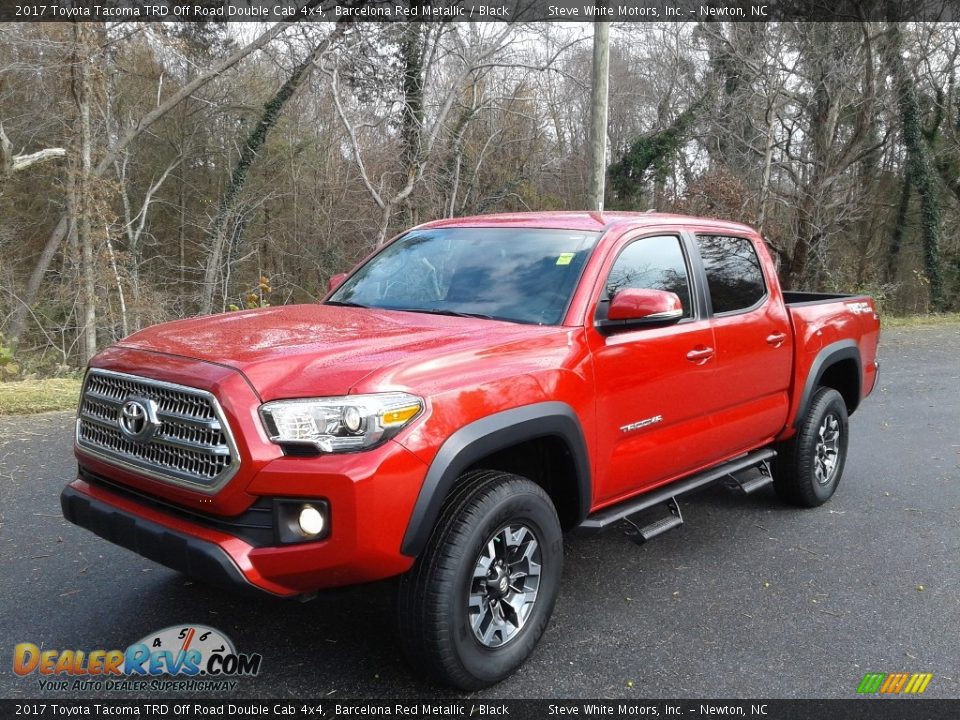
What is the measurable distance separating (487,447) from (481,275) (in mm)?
1241

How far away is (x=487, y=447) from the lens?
297 cm

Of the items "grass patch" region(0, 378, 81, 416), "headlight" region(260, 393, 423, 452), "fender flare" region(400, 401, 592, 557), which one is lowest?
"grass patch" region(0, 378, 81, 416)

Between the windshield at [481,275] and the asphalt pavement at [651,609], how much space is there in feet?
4.71

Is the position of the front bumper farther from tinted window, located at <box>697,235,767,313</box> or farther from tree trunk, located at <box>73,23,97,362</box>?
tree trunk, located at <box>73,23,97,362</box>

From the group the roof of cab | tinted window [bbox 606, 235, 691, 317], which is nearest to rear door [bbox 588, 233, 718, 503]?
tinted window [bbox 606, 235, 691, 317]

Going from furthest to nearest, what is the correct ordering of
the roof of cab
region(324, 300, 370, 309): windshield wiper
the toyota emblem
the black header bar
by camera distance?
1. the black header bar
2. region(324, 300, 370, 309): windshield wiper
3. the roof of cab
4. the toyota emblem

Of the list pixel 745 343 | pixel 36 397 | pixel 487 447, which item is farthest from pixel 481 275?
pixel 36 397

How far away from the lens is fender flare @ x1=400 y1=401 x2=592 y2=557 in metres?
2.74

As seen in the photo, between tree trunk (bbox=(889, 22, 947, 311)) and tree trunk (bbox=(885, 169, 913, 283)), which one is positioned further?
tree trunk (bbox=(885, 169, 913, 283))

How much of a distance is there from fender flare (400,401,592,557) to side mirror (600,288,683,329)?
0.51 meters

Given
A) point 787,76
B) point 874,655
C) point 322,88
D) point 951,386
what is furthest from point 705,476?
point 787,76

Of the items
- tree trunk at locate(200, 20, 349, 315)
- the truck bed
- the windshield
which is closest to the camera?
the windshield

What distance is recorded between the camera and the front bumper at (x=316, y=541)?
8.52 feet

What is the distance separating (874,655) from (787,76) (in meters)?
19.3
